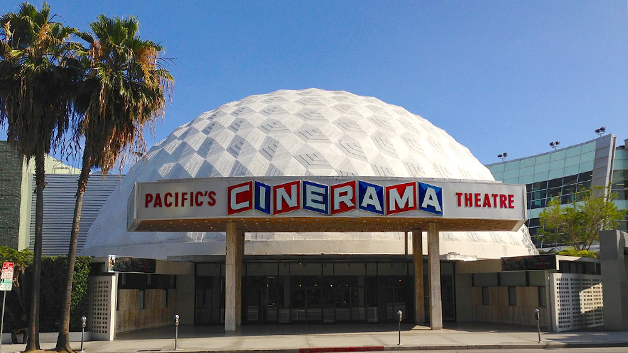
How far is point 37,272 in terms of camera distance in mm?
20000

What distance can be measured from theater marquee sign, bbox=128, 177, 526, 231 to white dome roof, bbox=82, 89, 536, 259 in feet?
25.2

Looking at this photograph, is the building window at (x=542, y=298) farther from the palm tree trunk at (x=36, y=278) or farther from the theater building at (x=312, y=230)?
the palm tree trunk at (x=36, y=278)

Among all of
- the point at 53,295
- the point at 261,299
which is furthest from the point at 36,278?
the point at 261,299

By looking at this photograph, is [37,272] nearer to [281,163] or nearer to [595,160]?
[281,163]

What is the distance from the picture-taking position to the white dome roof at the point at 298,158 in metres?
33.0

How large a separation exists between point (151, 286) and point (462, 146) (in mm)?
23243

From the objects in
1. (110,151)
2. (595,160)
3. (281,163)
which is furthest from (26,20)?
(595,160)

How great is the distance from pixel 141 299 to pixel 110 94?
1254 cm

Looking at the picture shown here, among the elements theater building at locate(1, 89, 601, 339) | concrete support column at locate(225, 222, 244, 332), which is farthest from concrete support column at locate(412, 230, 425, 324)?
concrete support column at locate(225, 222, 244, 332)

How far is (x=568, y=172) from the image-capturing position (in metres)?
74.8

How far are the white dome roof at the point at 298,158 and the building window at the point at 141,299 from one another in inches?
153

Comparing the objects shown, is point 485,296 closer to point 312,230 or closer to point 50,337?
point 312,230

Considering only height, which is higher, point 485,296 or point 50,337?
point 485,296

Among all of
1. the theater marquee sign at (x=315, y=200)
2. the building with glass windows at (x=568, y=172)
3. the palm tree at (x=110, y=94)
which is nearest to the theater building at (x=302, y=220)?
the theater marquee sign at (x=315, y=200)
